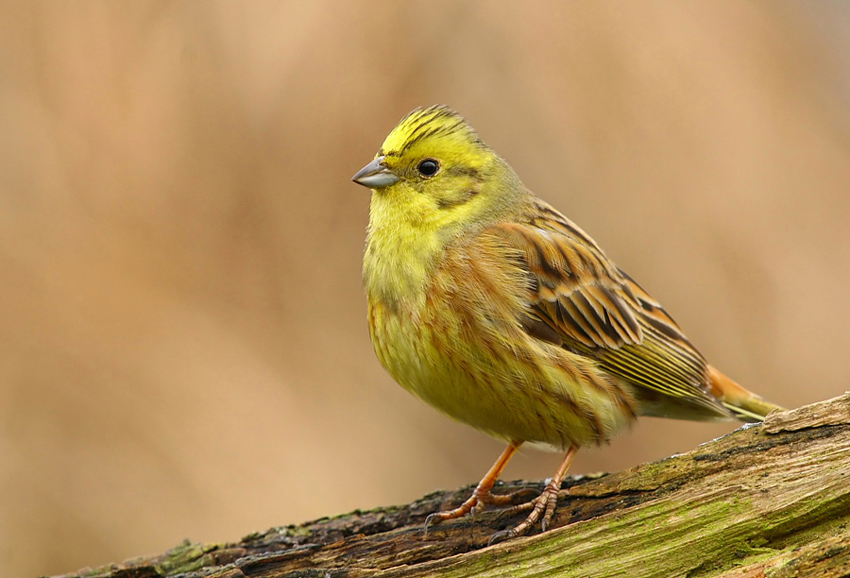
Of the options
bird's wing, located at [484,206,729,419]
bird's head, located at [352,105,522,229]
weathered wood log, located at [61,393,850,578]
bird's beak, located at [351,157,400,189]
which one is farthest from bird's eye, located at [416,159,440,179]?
weathered wood log, located at [61,393,850,578]

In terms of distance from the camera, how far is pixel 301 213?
685 centimetres

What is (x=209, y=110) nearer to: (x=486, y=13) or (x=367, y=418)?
(x=486, y=13)

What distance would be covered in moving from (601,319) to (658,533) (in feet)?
4.22

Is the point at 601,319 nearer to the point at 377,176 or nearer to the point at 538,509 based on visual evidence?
the point at 538,509

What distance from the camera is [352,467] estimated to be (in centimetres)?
666

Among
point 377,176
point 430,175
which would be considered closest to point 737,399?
point 430,175

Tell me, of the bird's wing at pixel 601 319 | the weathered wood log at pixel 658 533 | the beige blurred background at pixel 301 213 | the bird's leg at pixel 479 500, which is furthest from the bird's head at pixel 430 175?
the beige blurred background at pixel 301 213

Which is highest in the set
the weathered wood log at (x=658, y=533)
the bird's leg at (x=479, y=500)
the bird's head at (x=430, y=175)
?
the bird's head at (x=430, y=175)

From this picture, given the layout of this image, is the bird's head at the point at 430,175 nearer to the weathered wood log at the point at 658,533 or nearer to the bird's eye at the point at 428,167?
the bird's eye at the point at 428,167

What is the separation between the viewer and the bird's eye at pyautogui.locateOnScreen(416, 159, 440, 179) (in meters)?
4.28

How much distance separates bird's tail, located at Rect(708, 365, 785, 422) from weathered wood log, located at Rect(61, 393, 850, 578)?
104 cm

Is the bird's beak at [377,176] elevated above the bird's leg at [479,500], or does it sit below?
above

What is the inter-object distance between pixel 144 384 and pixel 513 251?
3520 millimetres

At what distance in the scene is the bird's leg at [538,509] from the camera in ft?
12.4
